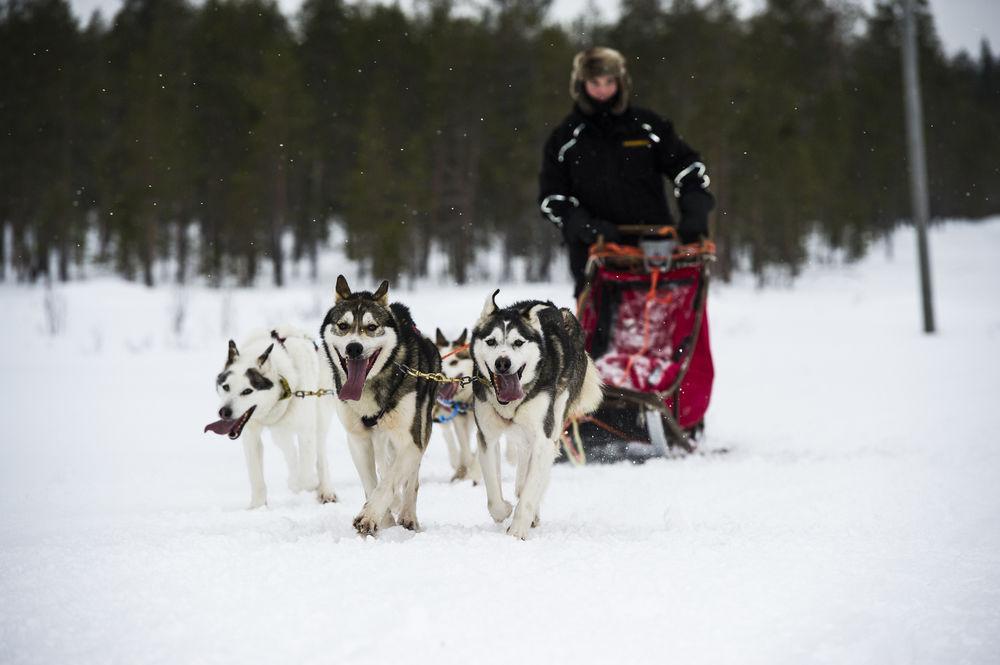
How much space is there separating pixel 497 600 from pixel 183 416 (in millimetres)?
5522

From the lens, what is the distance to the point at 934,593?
7.38 feet

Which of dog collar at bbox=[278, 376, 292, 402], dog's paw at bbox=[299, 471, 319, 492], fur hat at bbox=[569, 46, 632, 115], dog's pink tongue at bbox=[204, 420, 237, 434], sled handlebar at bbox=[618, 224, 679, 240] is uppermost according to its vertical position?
fur hat at bbox=[569, 46, 632, 115]

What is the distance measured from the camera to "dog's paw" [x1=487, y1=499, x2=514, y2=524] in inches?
123

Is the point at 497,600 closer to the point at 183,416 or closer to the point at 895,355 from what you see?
the point at 183,416

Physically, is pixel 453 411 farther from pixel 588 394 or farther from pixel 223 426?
pixel 223 426

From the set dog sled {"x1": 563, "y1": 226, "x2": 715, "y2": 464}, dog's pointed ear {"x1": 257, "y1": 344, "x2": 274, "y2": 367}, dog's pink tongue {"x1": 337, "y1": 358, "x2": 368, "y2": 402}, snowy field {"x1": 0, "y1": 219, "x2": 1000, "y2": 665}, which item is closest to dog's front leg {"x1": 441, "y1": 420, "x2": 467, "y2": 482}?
snowy field {"x1": 0, "y1": 219, "x2": 1000, "y2": 665}

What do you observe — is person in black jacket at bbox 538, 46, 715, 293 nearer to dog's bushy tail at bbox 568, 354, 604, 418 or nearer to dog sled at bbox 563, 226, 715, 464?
dog sled at bbox 563, 226, 715, 464

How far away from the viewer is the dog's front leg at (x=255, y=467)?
149 inches

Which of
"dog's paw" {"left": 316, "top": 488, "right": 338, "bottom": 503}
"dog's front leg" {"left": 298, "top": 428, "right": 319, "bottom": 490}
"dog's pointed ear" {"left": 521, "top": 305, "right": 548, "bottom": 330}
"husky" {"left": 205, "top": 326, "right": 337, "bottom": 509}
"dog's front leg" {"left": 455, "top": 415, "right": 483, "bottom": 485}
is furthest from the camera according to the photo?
"dog's front leg" {"left": 455, "top": 415, "right": 483, "bottom": 485}

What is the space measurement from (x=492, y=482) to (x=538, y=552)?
1.75ft

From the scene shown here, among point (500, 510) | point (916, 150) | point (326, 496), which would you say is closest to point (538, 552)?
point (500, 510)

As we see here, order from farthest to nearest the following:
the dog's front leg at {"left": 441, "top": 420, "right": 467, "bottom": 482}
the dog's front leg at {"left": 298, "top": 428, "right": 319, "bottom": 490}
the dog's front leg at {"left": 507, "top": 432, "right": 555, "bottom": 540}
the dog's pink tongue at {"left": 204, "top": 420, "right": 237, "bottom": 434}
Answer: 1. the dog's front leg at {"left": 441, "top": 420, "right": 467, "bottom": 482}
2. the dog's front leg at {"left": 298, "top": 428, "right": 319, "bottom": 490}
3. the dog's pink tongue at {"left": 204, "top": 420, "right": 237, "bottom": 434}
4. the dog's front leg at {"left": 507, "top": 432, "right": 555, "bottom": 540}

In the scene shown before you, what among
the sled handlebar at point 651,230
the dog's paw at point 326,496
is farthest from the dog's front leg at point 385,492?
the sled handlebar at point 651,230

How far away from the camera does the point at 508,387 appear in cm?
294
